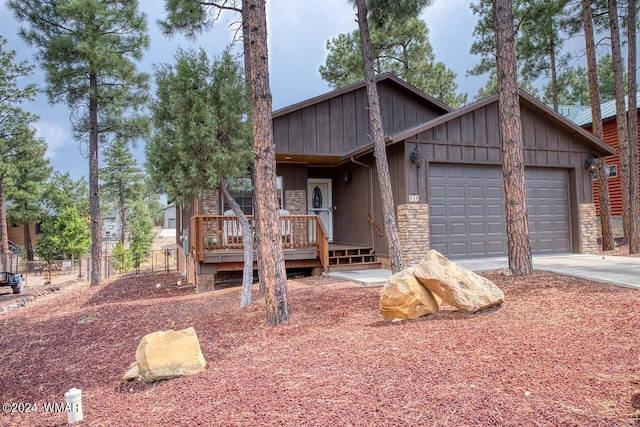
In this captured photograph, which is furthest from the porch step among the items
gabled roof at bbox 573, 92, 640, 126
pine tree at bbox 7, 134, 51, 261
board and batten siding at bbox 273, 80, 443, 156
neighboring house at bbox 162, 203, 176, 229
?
neighboring house at bbox 162, 203, 176, 229

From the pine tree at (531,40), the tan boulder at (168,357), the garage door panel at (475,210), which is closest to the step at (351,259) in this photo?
the garage door panel at (475,210)

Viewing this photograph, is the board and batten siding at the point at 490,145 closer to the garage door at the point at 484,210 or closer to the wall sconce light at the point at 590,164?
the wall sconce light at the point at 590,164

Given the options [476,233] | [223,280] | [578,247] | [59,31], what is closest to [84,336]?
[223,280]

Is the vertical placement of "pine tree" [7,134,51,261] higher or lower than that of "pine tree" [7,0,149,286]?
lower

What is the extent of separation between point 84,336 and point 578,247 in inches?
433

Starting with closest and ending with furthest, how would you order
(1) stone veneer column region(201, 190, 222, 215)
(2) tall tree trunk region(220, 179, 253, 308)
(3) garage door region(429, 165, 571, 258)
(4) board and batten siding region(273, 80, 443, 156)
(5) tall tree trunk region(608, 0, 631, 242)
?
(2) tall tree trunk region(220, 179, 253, 308) → (3) garage door region(429, 165, 571, 258) → (1) stone veneer column region(201, 190, 222, 215) → (4) board and batten siding region(273, 80, 443, 156) → (5) tall tree trunk region(608, 0, 631, 242)

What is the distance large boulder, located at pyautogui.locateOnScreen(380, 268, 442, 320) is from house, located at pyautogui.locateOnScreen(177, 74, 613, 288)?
447 centimetres

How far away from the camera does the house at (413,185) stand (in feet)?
29.4

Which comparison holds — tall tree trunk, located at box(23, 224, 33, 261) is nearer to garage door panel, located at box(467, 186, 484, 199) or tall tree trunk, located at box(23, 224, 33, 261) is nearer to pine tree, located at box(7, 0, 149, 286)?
pine tree, located at box(7, 0, 149, 286)

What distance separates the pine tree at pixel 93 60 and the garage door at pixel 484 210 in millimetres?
9199

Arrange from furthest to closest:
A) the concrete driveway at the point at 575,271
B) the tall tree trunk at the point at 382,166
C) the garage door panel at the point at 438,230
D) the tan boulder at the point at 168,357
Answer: the garage door panel at the point at 438,230, the tall tree trunk at the point at 382,166, the concrete driveway at the point at 575,271, the tan boulder at the point at 168,357

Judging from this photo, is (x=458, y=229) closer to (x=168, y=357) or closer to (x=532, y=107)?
(x=532, y=107)

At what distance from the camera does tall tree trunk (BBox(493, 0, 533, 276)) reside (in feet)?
20.2

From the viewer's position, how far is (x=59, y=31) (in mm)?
11195
